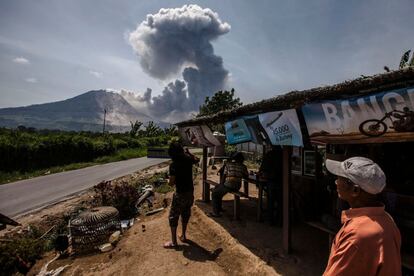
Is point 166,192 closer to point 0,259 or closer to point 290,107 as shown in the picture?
point 0,259

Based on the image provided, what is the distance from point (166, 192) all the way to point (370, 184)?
1051 cm

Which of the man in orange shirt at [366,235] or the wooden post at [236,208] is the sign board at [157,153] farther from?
the man in orange shirt at [366,235]

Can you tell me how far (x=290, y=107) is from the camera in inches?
185

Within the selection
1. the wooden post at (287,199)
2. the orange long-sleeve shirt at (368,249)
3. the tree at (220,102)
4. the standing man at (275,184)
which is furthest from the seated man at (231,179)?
the tree at (220,102)

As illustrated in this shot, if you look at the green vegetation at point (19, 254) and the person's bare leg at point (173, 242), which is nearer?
the green vegetation at point (19, 254)

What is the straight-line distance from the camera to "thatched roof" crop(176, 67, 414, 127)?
310 cm

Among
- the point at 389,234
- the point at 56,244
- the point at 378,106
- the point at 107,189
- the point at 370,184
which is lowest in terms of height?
the point at 56,244

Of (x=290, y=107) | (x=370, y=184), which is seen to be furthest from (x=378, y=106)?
(x=370, y=184)

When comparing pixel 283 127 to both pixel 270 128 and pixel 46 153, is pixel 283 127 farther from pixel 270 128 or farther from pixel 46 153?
pixel 46 153

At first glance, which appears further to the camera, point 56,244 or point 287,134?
point 56,244

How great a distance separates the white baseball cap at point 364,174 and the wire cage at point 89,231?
6387 mm

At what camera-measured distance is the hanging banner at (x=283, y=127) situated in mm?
4566

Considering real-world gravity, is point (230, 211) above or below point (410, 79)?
below

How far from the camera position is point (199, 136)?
885 cm
